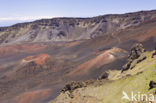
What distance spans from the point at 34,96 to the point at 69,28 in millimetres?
114888

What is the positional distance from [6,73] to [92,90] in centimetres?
5730

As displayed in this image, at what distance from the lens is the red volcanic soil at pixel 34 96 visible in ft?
165

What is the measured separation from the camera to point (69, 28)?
536 feet

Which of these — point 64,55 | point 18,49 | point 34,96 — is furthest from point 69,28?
point 34,96

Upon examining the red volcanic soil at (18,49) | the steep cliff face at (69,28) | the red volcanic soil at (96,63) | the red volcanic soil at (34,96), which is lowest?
the red volcanic soil at (34,96)

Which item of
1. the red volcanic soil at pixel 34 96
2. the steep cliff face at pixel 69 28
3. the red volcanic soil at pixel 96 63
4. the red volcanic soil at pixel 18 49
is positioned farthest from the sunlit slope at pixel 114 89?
the steep cliff face at pixel 69 28

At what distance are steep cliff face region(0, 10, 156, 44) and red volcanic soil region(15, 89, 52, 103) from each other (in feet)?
316

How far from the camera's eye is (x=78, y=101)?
87.6 ft

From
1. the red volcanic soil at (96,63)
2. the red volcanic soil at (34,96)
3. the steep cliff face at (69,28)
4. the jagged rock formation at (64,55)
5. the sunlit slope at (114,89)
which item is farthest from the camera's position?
the steep cliff face at (69,28)

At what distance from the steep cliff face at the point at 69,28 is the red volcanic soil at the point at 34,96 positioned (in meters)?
96.3

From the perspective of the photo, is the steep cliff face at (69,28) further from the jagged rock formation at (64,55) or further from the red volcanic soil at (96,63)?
the red volcanic soil at (96,63)

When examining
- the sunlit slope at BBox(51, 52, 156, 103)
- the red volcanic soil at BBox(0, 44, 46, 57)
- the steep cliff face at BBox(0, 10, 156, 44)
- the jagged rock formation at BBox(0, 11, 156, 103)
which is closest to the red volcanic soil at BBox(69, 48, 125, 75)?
the jagged rock formation at BBox(0, 11, 156, 103)

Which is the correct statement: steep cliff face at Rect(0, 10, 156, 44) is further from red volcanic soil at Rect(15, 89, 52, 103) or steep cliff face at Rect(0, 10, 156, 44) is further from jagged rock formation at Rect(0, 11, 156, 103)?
red volcanic soil at Rect(15, 89, 52, 103)

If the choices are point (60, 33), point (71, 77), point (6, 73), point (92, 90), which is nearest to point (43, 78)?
point (71, 77)
